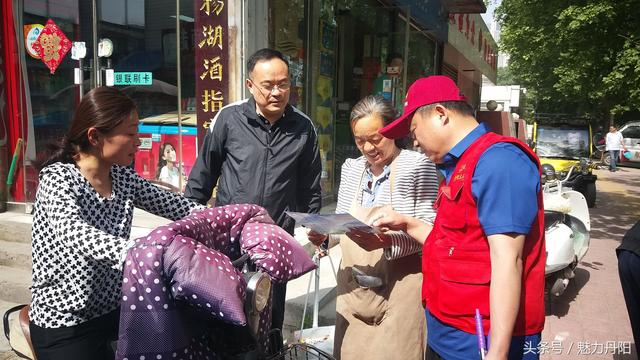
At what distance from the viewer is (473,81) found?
56.9 ft

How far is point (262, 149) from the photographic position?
2.51 meters

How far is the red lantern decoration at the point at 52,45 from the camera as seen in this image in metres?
5.43

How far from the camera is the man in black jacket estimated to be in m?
2.44

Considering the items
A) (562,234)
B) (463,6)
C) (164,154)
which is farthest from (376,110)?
(463,6)

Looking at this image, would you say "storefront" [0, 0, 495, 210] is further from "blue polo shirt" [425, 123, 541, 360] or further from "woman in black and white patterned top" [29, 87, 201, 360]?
"blue polo shirt" [425, 123, 541, 360]

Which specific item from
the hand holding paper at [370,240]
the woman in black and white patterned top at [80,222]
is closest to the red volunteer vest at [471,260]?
the hand holding paper at [370,240]

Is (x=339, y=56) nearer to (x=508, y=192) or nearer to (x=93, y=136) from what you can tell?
(x=93, y=136)

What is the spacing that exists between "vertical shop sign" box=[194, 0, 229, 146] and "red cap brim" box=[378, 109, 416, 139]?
3.02 m

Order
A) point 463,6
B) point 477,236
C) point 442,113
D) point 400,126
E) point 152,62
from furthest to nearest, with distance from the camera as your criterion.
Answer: point 463,6 → point 152,62 → point 400,126 → point 442,113 → point 477,236

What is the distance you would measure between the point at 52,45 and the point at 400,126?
521cm

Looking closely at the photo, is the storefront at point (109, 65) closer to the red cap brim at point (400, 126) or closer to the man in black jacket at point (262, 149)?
the man in black jacket at point (262, 149)

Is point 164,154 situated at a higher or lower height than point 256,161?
lower

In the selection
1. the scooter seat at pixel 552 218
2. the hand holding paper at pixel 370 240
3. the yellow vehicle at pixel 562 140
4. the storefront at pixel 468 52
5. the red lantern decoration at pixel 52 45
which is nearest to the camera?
the hand holding paper at pixel 370 240

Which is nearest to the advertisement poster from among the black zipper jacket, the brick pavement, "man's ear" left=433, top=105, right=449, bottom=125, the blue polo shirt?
the black zipper jacket
